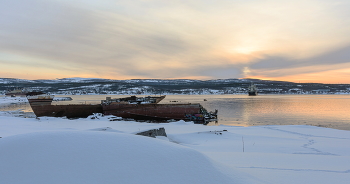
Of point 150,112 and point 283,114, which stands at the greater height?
point 150,112

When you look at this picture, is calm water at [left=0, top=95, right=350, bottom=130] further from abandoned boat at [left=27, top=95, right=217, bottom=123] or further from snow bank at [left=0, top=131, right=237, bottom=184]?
snow bank at [left=0, top=131, right=237, bottom=184]

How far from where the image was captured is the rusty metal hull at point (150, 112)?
78.6ft

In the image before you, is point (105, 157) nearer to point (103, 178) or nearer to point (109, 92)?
point (103, 178)

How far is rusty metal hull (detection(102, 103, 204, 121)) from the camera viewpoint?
2397 cm

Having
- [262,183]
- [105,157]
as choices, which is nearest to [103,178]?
Result: [105,157]

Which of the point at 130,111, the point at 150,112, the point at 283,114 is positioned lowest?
Result: the point at 283,114

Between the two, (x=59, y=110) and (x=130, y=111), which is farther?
(x=130, y=111)

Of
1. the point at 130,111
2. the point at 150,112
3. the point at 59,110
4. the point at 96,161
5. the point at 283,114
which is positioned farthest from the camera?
the point at 283,114

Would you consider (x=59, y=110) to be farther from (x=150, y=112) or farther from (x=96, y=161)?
(x=96, y=161)

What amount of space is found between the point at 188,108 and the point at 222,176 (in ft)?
72.8

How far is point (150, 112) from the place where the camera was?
79.4ft

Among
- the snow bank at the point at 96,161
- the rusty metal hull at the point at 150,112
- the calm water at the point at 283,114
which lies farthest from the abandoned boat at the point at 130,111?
the snow bank at the point at 96,161

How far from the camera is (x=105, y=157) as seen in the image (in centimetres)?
266

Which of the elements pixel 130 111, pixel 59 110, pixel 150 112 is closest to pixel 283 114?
pixel 150 112
